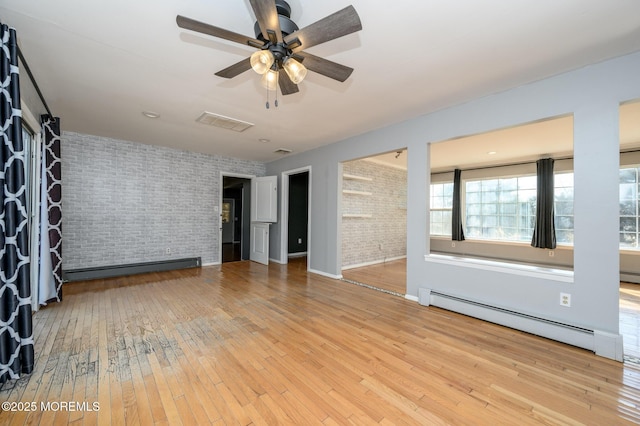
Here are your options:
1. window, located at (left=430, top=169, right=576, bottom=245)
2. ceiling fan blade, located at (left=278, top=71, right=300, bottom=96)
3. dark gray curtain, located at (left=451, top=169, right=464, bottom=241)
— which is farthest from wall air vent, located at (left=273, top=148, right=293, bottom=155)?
window, located at (left=430, top=169, right=576, bottom=245)

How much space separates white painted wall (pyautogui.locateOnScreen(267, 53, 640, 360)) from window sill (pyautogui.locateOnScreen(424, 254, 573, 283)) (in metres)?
0.04

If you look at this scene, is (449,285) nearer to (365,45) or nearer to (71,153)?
(365,45)

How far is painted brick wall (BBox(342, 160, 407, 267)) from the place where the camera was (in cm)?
575

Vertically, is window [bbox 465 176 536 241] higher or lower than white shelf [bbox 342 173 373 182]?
lower

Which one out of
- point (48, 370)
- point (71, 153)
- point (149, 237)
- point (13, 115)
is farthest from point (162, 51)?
point (149, 237)

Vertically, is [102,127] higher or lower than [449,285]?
higher

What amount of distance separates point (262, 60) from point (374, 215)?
513cm

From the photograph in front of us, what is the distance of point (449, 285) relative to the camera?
3.24 m

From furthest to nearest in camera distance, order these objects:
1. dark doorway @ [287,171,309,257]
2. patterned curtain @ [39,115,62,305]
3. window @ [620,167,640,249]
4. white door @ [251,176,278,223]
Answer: dark doorway @ [287,171,309,257] < white door @ [251,176,278,223] < window @ [620,167,640,249] < patterned curtain @ [39,115,62,305]

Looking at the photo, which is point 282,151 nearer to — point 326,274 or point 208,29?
point 326,274

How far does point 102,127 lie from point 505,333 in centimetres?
621

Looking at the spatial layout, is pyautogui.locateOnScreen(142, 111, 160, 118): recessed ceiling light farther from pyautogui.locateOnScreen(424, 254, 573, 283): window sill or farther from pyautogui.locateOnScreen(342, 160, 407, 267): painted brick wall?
pyautogui.locateOnScreen(424, 254, 573, 283): window sill

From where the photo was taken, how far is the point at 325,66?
1.84m

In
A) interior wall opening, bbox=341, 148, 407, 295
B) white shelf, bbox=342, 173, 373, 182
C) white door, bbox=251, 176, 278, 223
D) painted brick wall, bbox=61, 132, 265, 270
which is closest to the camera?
painted brick wall, bbox=61, 132, 265, 270
